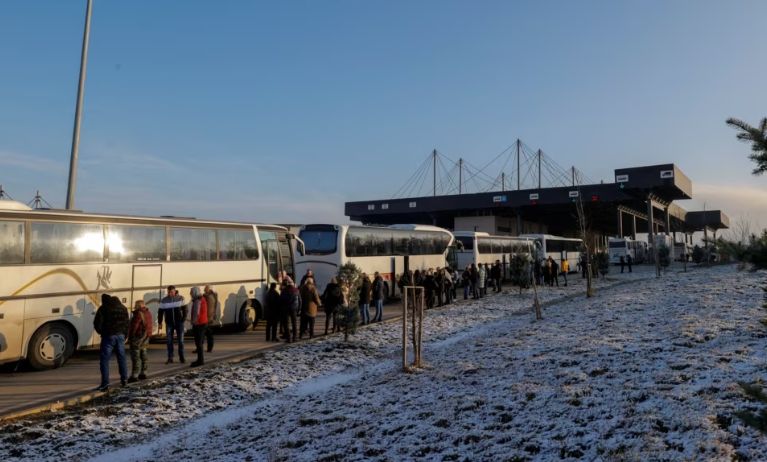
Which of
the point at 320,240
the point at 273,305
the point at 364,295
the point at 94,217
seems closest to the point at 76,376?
the point at 94,217

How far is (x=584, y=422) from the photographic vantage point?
19.0 feet

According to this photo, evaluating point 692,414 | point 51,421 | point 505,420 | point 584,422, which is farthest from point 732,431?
point 51,421

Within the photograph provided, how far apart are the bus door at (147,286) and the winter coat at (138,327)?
10.4 ft

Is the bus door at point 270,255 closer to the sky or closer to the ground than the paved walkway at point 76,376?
closer to the sky

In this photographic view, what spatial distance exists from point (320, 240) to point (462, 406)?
47.2 feet

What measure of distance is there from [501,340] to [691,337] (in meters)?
3.72

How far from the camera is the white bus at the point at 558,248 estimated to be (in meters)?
37.7

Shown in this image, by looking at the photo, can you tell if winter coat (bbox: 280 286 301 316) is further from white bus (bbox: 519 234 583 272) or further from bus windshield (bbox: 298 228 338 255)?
white bus (bbox: 519 234 583 272)

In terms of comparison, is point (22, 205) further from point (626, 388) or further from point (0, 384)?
point (626, 388)

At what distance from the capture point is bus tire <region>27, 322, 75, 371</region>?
1015 centimetres

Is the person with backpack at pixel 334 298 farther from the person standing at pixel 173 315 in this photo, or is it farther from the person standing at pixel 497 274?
the person standing at pixel 497 274

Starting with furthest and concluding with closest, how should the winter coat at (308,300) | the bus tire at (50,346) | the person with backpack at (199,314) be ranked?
the winter coat at (308,300)
the person with backpack at (199,314)
the bus tire at (50,346)

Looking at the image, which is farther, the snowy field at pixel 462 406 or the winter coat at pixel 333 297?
the winter coat at pixel 333 297

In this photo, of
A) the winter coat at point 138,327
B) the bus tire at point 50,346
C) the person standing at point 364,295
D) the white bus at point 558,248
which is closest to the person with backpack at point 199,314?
the winter coat at point 138,327
